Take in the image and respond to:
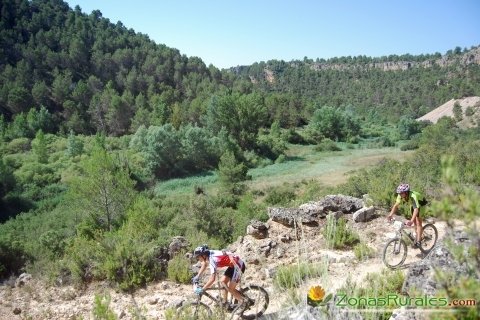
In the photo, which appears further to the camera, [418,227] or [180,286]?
[180,286]

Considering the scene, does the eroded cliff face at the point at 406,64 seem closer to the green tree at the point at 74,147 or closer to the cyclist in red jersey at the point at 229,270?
the green tree at the point at 74,147

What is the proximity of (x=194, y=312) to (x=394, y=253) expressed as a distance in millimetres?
4185

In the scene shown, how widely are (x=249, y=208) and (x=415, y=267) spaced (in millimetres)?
15491

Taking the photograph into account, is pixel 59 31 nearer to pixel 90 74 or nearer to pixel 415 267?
pixel 90 74

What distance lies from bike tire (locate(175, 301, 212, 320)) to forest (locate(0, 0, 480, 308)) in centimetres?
274

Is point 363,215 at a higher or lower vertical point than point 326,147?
higher

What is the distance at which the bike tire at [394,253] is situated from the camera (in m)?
7.36

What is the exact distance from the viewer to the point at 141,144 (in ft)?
155

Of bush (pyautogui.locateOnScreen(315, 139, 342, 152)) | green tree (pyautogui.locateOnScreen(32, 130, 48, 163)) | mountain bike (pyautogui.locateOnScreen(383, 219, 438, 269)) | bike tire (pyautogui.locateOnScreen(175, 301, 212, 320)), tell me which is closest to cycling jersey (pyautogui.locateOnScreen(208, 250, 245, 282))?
bike tire (pyautogui.locateOnScreen(175, 301, 212, 320))

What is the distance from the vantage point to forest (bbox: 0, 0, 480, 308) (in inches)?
488

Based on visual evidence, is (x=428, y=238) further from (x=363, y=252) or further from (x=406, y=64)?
(x=406, y=64)

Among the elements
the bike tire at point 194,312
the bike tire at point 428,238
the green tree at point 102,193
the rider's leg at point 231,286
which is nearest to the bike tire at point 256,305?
the rider's leg at point 231,286

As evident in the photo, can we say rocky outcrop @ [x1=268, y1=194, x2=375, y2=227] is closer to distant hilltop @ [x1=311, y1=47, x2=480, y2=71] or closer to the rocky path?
the rocky path

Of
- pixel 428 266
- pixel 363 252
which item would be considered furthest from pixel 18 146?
pixel 428 266
